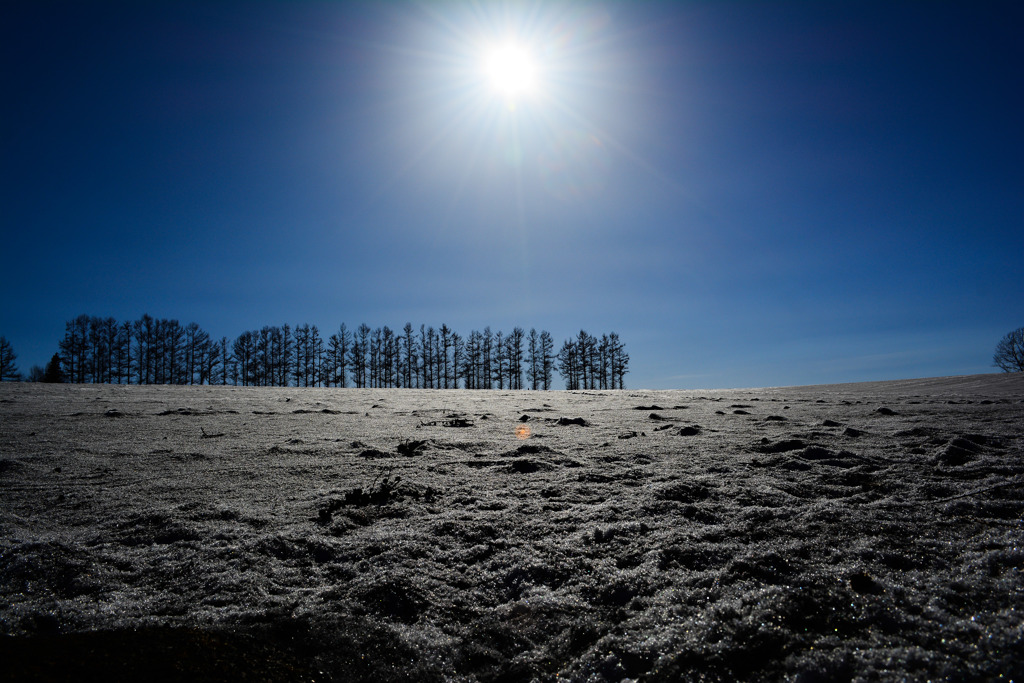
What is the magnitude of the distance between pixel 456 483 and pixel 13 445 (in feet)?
16.0

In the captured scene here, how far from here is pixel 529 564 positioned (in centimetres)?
228

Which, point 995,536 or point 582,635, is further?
point 995,536

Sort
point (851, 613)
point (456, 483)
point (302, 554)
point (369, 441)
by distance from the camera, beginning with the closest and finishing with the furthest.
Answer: point (851, 613) < point (302, 554) < point (456, 483) < point (369, 441)

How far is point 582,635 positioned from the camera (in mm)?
1796

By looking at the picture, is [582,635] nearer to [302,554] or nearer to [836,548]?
[836,548]

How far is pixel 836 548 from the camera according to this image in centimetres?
210

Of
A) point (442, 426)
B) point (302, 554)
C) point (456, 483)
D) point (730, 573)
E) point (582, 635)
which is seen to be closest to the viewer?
point (582, 635)

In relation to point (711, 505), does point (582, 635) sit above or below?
below

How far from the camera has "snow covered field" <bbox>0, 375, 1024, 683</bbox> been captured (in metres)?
1.61

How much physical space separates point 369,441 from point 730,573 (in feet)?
13.1

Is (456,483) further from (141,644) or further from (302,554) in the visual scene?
(141,644)

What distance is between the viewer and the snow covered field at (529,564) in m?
1.61

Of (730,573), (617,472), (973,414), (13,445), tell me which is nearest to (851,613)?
(730,573)

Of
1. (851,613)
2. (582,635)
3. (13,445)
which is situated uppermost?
(13,445)
